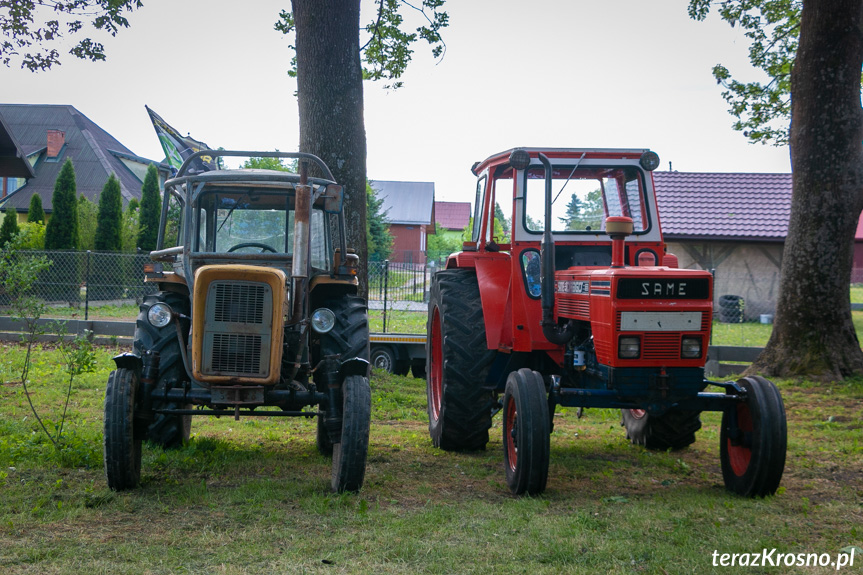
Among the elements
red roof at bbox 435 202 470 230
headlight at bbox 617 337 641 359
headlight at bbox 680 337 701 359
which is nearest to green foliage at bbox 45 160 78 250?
headlight at bbox 617 337 641 359

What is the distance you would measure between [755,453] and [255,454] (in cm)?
349

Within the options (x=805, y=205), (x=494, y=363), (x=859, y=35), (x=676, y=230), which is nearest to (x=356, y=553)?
(x=494, y=363)

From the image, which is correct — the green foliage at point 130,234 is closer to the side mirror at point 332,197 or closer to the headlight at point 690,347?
the side mirror at point 332,197

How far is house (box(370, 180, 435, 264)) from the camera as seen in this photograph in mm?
57513

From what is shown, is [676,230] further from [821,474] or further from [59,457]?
[59,457]

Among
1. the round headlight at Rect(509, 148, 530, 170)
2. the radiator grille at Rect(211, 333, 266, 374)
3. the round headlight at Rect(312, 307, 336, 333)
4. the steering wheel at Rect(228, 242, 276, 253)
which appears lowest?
the radiator grille at Rect(211, 333, 266, 374)

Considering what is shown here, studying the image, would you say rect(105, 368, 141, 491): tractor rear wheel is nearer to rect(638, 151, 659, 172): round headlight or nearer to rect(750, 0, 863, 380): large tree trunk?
rect(638, 151, 659, 172): round headlight

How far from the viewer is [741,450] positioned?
545 cm

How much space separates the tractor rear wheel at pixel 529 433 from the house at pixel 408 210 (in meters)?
50.6

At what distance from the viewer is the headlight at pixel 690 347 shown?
5223 mm

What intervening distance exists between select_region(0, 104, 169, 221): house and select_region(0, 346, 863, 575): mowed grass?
116 ft

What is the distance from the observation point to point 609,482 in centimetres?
573

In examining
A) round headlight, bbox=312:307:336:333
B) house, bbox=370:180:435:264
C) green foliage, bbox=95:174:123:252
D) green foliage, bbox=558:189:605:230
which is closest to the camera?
round headlight, bbox=312:307:336:333

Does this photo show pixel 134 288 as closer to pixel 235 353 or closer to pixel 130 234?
pixel 130 234
